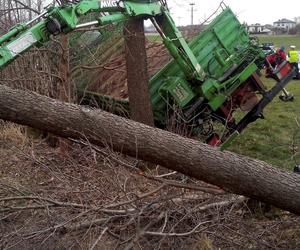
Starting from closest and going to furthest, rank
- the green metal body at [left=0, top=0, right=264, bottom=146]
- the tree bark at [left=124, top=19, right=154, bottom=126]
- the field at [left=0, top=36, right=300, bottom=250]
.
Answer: the field at [left=0, top=36, right=300, bottom=250] < the green metal body at [left=0, top=0, right=264, bottom=146] < the tree bark at [left=124, top=19, right=154, bottom=126]

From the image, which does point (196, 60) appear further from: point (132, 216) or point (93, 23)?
point (132, 216)

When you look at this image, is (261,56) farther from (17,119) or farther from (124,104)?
(17,119)

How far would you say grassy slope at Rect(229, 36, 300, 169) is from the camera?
7408 millimetres

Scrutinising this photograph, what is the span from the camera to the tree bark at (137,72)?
6969mm

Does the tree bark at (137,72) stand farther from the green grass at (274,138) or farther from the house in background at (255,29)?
the house in background at (255,29)

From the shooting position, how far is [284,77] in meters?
7.76

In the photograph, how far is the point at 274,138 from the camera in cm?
A: 884

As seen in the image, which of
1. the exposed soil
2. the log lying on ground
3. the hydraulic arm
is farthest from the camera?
the exposed soil

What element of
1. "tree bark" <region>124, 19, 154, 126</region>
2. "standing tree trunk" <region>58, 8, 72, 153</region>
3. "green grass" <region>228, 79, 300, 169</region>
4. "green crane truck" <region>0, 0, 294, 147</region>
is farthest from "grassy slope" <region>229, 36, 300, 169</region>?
"standing tree trunk" <region>58, 8, 72, 153</region>

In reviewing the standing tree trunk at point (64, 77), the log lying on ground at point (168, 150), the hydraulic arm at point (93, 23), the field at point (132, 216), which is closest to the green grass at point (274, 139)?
the hydraulic arm at point (93, 23)

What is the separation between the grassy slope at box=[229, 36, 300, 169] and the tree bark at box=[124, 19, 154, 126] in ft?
5.63

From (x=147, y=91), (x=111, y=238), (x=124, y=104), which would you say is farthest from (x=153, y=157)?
(x=124, y=104)

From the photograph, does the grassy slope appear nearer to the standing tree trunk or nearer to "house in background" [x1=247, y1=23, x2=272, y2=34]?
"house in background" [x1=247, y1=23, x2=272, y2=34]

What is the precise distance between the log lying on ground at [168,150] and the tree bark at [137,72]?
3258 mm
